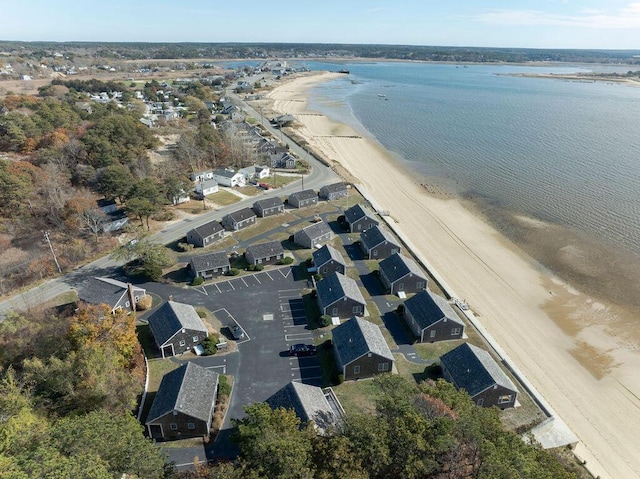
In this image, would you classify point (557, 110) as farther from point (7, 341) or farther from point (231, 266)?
point (7, 341)

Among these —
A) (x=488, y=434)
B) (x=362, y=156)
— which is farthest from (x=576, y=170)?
(x=488, y=434)

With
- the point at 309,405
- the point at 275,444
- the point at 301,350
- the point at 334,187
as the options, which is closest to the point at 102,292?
the point at 301,350

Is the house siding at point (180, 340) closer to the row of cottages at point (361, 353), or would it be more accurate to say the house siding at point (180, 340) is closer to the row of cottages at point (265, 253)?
the row of cottages at point (361, 353)

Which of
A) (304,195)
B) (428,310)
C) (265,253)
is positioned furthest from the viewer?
(304,195)

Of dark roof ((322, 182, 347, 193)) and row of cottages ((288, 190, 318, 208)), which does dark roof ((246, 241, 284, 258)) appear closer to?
row of cottages ((288, 190, 318, 208))

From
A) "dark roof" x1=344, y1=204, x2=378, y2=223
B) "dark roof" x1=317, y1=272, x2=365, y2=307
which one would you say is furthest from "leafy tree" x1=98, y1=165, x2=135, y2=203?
"dark roof" x1=317, y1=272, x2=365, y2=307

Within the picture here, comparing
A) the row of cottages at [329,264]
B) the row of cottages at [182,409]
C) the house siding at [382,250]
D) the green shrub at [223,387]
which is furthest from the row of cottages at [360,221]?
the row of cottages at [182,409]

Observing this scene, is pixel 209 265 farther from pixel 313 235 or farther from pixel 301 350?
pixel 301 350

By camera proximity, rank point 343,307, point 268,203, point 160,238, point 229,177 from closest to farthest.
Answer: point 343,307
point 160,238
point 268,203
point 229,177
